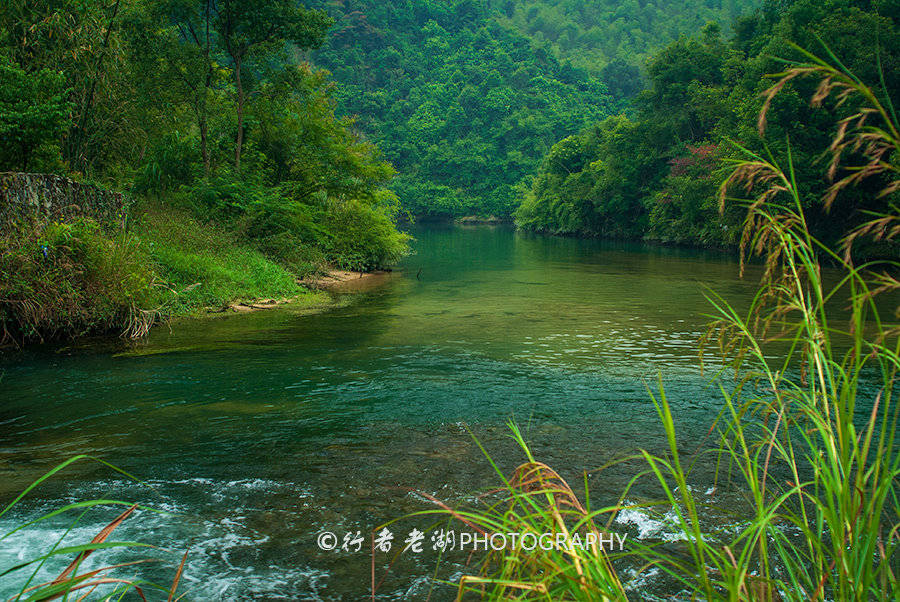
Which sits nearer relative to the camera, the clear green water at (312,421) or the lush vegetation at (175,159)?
the clear green water at (312,421)

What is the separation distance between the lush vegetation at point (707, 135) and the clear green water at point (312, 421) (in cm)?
1285

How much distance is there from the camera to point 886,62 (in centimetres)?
2369

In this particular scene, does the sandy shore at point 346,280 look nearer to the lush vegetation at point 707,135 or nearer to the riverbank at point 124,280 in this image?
the riverbank at point 124,280

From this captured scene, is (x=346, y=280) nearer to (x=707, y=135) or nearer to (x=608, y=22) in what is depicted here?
(x=707, y=135)

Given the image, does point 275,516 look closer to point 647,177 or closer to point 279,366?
point 279,366

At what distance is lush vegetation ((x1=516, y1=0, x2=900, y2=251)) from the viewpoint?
78.0 feet

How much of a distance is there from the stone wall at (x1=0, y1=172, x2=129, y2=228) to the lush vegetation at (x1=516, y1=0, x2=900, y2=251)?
53.7 feet

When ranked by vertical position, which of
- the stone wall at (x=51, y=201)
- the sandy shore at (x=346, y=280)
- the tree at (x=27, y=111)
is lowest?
the sandy shore at (x=346, y=280)

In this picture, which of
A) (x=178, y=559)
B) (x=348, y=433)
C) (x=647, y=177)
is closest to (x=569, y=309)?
(x=348, y=433)

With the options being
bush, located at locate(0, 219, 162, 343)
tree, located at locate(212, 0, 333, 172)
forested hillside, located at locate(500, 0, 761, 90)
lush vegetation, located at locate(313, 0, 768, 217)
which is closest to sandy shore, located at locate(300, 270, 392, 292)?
tree, located at locate(212, 0, 333, 172)

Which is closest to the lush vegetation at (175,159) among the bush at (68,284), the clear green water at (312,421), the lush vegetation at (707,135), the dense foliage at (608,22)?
the bush at (68,284)

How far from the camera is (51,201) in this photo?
10.1 m

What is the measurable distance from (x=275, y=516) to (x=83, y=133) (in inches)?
594

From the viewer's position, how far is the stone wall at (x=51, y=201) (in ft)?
30.4
